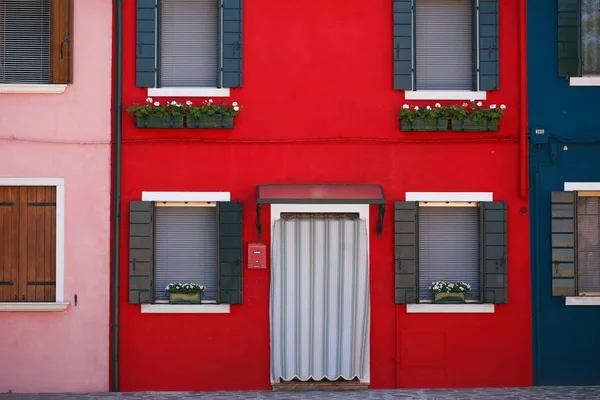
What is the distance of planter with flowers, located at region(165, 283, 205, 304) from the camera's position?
11.6 m

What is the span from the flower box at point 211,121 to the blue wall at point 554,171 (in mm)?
4131

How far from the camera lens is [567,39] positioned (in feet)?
38.5

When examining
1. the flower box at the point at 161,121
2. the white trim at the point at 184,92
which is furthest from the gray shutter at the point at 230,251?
the white trim at the point at 184,92

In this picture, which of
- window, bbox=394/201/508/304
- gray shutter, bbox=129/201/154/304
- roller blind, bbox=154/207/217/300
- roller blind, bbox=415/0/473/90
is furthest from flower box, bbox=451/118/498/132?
gray shutter, bbox=129/201/154/304

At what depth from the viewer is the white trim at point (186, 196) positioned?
11664mm

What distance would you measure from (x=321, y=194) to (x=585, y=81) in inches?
156

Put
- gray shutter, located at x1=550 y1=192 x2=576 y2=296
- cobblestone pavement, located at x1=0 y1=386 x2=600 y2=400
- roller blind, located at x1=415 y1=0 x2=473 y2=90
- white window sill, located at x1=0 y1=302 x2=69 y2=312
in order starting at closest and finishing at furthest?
cobblestone pavement, located at x1=0 y1=386 x2=600 y2=400, white window sill, located at x1=0 y1=302 x2=69 y2=312, gray shutter, located at x1=550 y1=192 x2=576 y2=296, roller blind, located at x1=415 y1=0 x2=473 y2=90

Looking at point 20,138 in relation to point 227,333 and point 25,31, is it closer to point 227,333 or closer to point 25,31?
point 25,31

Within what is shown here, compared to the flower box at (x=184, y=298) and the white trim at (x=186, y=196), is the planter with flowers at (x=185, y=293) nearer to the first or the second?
the flower box at (x=184, y=298)

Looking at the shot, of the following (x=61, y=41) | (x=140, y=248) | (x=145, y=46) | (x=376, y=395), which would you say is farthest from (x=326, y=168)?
(x=61, y=41)

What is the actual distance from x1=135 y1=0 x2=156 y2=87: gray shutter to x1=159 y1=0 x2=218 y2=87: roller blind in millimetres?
189

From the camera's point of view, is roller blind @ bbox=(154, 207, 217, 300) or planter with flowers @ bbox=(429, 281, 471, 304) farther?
roller blind @ bbox=(154, 207, 217, 300)

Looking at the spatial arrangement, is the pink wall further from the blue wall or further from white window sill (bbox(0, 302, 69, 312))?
the blue wall

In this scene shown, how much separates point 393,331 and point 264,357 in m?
1.78
